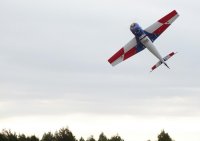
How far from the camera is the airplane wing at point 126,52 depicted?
4985 inches

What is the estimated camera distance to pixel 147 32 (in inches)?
4956

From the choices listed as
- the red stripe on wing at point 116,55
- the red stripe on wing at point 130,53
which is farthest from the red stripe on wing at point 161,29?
the red stripe on wing at point 116,55

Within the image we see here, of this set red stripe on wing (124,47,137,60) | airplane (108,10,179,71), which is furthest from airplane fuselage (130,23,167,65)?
red stripe on wing (124,47,137,60)

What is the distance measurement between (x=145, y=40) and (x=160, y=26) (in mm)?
4520

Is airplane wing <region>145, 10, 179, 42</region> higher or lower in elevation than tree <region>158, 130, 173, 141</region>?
higher

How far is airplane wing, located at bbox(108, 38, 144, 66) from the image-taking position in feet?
415

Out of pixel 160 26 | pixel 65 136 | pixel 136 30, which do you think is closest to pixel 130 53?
pixel 136 30

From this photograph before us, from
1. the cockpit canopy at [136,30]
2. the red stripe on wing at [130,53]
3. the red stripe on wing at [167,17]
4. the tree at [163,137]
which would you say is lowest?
the tree at [163,137]

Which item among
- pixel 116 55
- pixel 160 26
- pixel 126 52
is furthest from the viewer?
pixel 116 55

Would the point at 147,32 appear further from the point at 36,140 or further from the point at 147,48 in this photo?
the point at 36,140

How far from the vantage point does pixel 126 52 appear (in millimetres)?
128125

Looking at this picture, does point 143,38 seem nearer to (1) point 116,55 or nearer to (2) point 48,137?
(1) point 116,55

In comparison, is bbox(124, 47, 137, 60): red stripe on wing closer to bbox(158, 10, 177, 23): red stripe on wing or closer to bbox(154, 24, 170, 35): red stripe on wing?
bbox(154, 24, 170, 35): red stripe on wing

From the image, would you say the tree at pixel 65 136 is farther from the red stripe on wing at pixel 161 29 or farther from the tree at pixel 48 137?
the red stripe on wing at pixel 161 29
